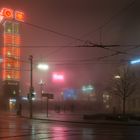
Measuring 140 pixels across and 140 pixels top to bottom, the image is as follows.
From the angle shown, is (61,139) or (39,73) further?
(39,73)

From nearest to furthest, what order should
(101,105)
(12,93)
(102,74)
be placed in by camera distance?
(101,105), (102,74), (12,93)

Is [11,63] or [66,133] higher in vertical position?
[11,63]

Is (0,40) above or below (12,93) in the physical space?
above

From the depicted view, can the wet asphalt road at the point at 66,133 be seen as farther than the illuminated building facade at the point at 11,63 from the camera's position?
No

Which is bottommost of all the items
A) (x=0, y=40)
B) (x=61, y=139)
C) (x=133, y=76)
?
(x=61, y=139)

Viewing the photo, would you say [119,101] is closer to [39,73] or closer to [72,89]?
[72,89]

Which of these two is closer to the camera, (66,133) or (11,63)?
(66,133)

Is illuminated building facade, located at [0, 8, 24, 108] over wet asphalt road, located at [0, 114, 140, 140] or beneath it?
over

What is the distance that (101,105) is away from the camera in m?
106

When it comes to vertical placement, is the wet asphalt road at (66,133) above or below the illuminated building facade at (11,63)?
below

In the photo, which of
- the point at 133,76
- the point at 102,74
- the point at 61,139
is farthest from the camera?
the point at 102,74

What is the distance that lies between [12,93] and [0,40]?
81.3 feet

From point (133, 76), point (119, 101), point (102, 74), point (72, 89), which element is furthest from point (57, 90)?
point (133, 76)

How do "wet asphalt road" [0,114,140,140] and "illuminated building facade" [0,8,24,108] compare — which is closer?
"wet asphalt road" [0,114,140,140]
